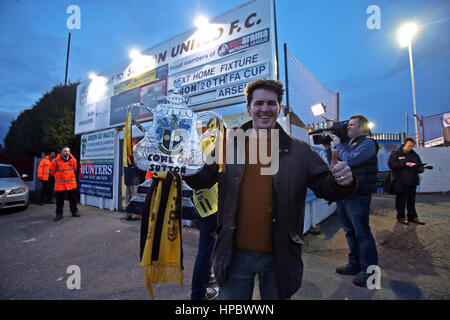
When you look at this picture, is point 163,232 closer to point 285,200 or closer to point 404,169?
point 285,200

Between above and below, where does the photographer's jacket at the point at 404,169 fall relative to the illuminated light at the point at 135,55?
below

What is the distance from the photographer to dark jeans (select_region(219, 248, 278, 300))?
1.23 m

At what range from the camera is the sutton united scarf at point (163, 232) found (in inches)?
54.9

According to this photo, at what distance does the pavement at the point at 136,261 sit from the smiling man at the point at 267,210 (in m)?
1.26

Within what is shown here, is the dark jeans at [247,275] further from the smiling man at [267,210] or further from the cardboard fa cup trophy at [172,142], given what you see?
the cardboard fa cup trophy at [172,142]

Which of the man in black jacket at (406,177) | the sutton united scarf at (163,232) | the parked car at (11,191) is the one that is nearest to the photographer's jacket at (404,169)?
the man in black jacket at (406,177)

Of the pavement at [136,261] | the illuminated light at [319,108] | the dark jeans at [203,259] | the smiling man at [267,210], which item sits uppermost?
the illuminated light at [319,108]

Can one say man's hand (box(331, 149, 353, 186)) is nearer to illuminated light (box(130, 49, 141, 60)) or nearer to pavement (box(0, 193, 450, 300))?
pavement (box(0, 193, 450, 300))

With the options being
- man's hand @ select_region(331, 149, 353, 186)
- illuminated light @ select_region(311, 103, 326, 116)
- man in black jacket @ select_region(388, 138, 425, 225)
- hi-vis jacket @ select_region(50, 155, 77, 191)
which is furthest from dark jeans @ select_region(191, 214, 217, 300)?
hi-vis jacket @ select_region(50, 155, 77, 191)

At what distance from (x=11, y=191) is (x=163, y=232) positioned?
23.7ft

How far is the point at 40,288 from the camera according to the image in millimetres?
2383

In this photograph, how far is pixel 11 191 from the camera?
19.3 ft

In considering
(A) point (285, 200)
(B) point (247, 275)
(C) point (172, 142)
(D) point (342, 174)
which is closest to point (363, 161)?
(D) point (342, 174)
